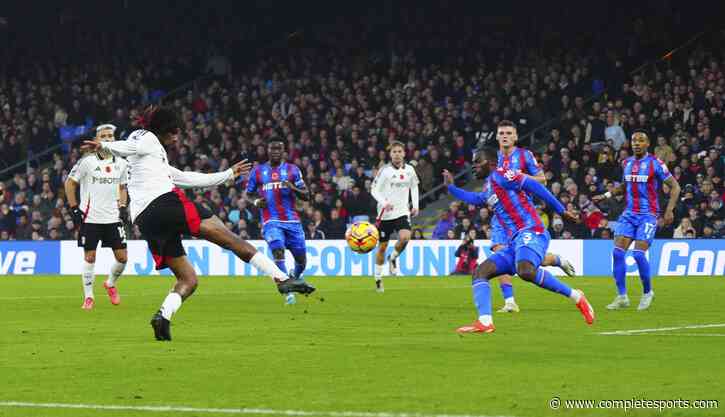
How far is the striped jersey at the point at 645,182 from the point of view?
17984mm

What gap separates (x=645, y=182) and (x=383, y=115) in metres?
20.0

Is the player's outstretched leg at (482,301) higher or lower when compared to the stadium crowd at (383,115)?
lower

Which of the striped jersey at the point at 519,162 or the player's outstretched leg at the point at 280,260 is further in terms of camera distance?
the player's outstretched leg at the point at 280,260

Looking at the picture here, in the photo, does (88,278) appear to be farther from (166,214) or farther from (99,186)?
(166,214)

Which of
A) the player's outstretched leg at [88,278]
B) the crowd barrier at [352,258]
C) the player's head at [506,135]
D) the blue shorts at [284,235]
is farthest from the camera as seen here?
the crowd barrier at [352,258]

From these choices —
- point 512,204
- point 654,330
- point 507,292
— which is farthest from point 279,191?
point 654,330

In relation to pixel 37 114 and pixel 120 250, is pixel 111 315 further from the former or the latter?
pixel 37 114

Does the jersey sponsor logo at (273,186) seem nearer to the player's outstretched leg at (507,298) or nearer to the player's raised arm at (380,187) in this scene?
the player's outstretched leg at (507,298)

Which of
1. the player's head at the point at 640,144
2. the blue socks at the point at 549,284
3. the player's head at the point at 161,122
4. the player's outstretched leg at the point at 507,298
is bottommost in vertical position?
the player's outstretched leg at the point at 507,298

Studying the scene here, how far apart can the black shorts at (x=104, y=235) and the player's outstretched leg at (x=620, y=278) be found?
684 centimetres

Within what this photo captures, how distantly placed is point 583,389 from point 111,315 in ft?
30.9

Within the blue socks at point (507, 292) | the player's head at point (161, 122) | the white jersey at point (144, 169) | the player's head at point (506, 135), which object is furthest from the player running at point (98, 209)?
the white jersey at point (144, 169)

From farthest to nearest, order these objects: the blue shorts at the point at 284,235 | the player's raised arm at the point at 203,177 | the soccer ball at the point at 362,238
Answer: the soccer ball at the point at 362,238
the blue shorts at the point at 284,235
the player's raised arm at the point at 203,177

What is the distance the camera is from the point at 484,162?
1354 centimetres
